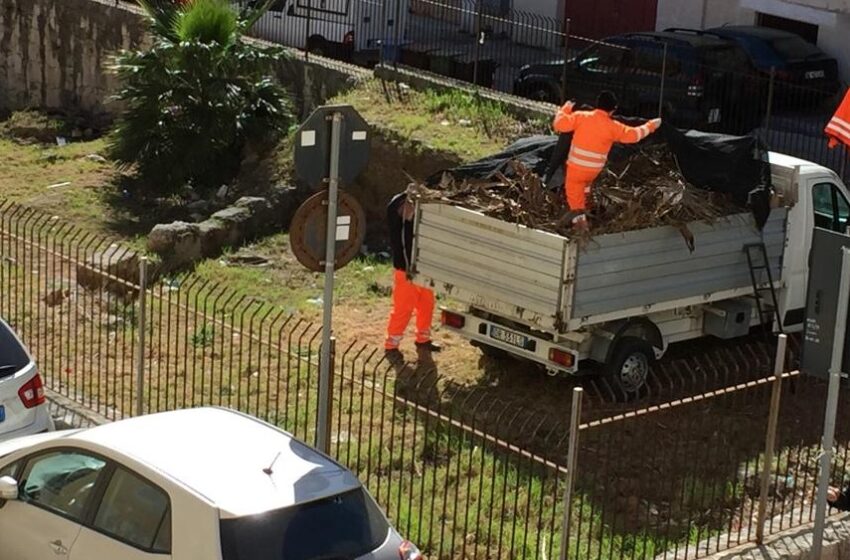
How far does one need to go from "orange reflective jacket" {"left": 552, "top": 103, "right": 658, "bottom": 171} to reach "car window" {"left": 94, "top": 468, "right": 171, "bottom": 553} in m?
5.91

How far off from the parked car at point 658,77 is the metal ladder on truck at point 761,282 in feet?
19.3

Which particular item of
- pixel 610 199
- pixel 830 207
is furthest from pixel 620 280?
pixel 830 207

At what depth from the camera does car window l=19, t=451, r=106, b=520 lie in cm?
830

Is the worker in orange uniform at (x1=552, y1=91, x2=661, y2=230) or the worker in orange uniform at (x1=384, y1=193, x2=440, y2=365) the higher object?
the worker in orange uniform at (x1=552, y1=91, x2=661, y2=230)

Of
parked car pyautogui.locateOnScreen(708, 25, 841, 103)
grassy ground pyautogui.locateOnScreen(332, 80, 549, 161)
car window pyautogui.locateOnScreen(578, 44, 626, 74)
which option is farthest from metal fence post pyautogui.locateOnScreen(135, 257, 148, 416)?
parked car pyautogui.locateOnScreen(708, 25, 841, 103)

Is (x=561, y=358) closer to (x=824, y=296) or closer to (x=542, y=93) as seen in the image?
(x=824, y=296)

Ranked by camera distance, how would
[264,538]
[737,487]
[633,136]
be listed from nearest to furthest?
[264,538], [737,487], [633,136]

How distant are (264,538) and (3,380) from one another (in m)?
3.59

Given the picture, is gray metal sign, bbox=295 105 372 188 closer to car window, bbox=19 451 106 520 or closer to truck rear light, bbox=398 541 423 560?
car window, bbox=19 451 106 520

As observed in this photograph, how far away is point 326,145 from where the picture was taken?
9281mm

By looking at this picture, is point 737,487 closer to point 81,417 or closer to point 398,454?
point 398,454

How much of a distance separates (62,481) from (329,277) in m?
1.95

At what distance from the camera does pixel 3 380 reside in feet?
34.3

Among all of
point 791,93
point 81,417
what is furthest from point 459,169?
point 791,93
